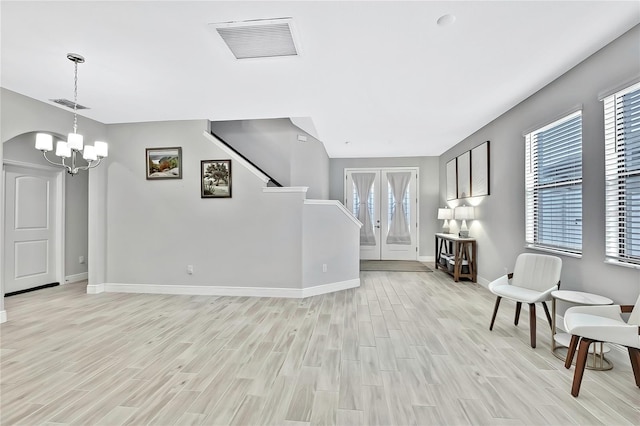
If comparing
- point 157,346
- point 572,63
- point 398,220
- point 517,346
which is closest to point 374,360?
point 517,346

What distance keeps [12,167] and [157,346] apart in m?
4.21

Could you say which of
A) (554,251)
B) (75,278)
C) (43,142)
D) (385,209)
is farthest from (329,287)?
(75,278)

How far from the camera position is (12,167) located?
4582 mm

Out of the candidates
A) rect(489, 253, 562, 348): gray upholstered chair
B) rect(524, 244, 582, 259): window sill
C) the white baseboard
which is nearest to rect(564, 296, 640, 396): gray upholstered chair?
rect(489, 253, 562, 348): gray upholstered chair

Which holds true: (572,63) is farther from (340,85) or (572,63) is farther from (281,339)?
(281,339)

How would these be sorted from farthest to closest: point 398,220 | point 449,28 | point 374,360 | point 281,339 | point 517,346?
point 398,220, point 281,339, point 517,346, point 374,360, point 449,28

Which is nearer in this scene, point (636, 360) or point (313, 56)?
point (636, 360)

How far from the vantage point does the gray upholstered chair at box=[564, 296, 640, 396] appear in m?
1.92

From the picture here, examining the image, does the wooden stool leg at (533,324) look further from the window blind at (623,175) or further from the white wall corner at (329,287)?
the white wall corner at (329,287)

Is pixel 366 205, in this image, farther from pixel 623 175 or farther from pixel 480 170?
pixel 623 175

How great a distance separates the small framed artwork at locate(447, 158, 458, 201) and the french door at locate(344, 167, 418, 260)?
972mm

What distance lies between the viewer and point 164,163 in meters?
4.68

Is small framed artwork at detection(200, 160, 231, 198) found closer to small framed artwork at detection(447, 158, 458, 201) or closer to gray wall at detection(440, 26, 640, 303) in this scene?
gray wall at detection(440, 26, 640, 303)

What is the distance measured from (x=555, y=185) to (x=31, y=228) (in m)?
7.58
